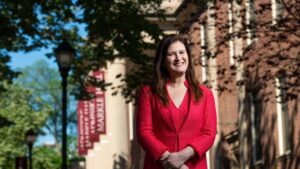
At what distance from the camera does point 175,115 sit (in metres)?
5.51

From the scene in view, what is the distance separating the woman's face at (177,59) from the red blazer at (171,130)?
8.3 inches

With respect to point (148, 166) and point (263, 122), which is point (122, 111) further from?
point (148, 166)

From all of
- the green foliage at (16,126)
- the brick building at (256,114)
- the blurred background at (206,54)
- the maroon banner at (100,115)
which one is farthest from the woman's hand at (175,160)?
the green foliage at (16,126)

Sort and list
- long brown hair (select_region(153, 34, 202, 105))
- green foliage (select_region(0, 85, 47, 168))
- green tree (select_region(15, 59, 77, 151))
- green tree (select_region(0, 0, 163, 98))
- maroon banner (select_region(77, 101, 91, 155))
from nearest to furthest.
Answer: long brown hair (select_region(153, 34, 202, 105))
green tree (select_region(0, 0, 163, 98))
green foliage (select_region(0, 85, 47, 168))
maroon banner (select_region(77, 101, 91, 155))
green tree (select_region(15, 59, 77, 151))

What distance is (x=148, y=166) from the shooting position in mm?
5578

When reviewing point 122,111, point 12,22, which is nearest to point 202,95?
point 12,22

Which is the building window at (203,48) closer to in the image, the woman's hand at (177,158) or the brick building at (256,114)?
the brick building at (256,114)

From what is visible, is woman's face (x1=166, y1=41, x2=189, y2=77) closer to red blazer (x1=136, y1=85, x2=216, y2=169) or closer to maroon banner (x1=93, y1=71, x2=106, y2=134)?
red blazer (x1=136, y1=85, x2=216, y2=169)

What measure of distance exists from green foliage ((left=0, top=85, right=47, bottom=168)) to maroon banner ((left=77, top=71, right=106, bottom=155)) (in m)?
3.71

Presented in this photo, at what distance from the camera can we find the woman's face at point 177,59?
5648mm

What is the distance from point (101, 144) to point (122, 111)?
23.0 m

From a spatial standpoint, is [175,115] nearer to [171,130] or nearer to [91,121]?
[171,130]

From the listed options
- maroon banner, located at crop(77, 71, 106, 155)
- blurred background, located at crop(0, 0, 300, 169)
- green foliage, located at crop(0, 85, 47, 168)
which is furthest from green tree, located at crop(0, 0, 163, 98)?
green foliage, located at crop(0, 85, 47, 168)

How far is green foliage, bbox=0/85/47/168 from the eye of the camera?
190 feet
